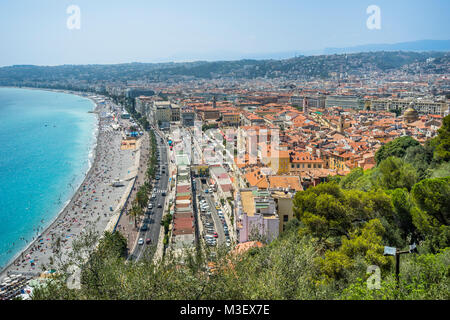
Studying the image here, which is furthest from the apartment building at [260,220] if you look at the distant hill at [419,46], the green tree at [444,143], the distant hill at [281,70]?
the distant hill at [419,46]

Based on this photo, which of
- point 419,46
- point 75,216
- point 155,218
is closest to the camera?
point 155,218

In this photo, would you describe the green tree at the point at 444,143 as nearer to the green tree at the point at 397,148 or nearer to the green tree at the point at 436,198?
the green tree at the point at 397,148

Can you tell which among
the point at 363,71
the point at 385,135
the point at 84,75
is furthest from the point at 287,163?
the point at 84,75

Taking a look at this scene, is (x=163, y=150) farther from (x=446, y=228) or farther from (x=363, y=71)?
(x=363, y=71)

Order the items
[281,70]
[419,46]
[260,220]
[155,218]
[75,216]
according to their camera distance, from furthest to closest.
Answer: [419,46] < [281,70] < [75,216] < [155,218] < [260,220]

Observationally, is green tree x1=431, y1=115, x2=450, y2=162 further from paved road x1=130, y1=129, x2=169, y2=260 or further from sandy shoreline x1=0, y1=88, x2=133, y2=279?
sandy shoreline x1=0, y1=88, x2=133, y2=279

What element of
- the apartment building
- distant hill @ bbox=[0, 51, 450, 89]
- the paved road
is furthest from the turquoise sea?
distant hill @ bbox=[0, 51, 450, 89]

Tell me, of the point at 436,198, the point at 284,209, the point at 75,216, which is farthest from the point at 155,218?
the point at 436,198

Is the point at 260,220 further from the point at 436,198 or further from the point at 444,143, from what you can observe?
the point at 444,143
